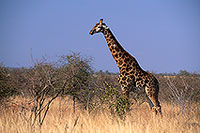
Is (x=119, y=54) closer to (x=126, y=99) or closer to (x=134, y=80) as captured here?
(x=134, y=80)

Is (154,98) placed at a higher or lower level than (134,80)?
lower

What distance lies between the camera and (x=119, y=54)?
25.4ft

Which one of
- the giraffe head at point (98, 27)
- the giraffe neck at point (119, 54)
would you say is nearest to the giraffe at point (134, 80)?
the giraffe neck at point (119, 54)

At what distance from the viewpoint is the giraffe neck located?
752cm

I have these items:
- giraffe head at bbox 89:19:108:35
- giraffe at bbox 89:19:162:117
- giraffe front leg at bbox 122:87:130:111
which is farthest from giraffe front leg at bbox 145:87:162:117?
giraffe head at bbox 89:19:108:35

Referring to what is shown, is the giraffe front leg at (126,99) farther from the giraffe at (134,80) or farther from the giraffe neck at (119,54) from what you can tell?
the giraffe neck at (119,54)

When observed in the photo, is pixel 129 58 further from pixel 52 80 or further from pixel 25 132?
pixel 25 132

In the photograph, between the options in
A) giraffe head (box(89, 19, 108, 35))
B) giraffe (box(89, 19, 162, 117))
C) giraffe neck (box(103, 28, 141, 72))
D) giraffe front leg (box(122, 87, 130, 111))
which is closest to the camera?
giraffe front leg (box(122, 87, 130, 111))

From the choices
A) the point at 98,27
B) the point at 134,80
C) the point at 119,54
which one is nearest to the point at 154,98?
the point at 134,80

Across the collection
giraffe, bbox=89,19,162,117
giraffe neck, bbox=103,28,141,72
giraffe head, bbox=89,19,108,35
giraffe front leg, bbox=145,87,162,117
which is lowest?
giraffe front leg, bbox=145,87,162,117

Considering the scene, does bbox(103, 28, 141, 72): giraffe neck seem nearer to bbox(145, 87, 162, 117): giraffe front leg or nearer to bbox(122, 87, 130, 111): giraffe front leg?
bbox(122, 87, 130, 111): giraffe front leg

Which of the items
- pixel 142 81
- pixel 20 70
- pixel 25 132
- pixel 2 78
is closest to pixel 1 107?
pixel 2 78

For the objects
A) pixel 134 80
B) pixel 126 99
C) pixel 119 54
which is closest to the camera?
pixel 126 99

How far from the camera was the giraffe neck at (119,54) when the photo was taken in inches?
296
